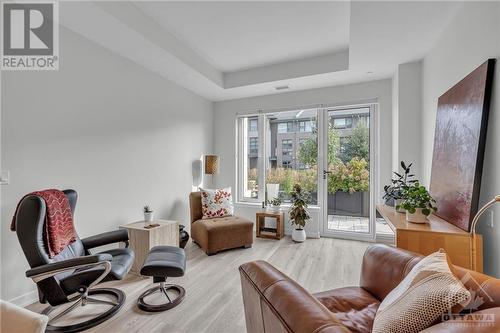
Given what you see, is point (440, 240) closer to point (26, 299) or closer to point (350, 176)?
point (350, 176)

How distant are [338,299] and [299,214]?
2.60 m

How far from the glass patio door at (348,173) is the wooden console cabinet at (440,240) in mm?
2026

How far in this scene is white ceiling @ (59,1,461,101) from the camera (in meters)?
2.26

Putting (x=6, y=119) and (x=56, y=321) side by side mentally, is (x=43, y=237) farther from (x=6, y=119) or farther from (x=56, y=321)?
(x=6, y=119)

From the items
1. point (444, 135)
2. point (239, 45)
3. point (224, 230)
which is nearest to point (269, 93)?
point (239, 45)

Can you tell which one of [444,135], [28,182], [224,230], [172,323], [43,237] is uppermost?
[444,135]

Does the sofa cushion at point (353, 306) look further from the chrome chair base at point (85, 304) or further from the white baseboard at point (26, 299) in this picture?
the white baseboard at point (26, 299)

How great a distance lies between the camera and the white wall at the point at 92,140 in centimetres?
210

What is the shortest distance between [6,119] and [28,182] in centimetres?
56

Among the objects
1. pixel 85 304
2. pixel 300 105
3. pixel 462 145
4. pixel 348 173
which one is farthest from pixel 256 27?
pixel 85 304

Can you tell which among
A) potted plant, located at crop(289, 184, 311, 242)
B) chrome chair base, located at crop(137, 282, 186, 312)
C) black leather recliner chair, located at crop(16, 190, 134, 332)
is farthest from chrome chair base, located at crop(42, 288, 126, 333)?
potted plant, located at crop(289, 184, 311, 242)

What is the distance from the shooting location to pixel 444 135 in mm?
2285

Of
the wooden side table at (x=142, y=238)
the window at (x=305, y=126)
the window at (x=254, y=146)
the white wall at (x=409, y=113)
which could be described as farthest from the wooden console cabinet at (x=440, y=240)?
the window at (x=254, y=146)

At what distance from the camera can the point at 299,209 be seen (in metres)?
4.04
